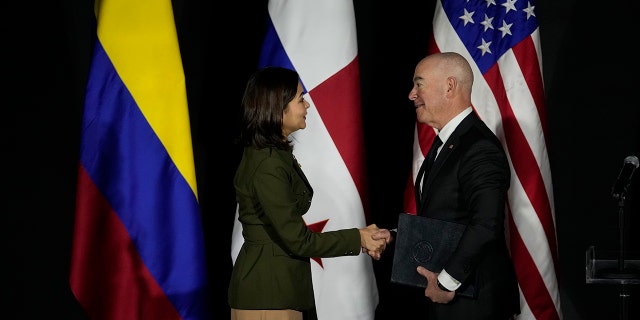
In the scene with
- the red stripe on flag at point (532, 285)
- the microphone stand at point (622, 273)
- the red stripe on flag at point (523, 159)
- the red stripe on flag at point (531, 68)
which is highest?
the red stripe on flag at point (531, 68)

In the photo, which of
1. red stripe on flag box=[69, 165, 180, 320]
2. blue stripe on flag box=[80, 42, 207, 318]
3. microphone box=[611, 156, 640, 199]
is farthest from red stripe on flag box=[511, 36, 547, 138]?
red stripe on flag box=[69, 165, 180, 320]

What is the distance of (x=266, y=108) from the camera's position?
2.54m

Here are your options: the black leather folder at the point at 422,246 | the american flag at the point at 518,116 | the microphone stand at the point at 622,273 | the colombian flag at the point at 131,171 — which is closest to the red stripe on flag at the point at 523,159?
the american flag at the point at 518,116

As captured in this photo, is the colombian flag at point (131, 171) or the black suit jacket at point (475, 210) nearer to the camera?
the black suit jacket at point (475, 210)

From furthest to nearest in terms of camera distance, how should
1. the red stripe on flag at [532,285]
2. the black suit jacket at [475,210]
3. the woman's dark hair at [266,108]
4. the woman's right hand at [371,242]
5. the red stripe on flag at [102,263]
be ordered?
the red stripe on flag at [532,285]
the red stripe on flag at [102,263]
the woman's right hand at [371,242]
the woman's dark hair at [266,108]
the black suit jacket at [475,210]

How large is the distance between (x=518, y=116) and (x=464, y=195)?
1.09m

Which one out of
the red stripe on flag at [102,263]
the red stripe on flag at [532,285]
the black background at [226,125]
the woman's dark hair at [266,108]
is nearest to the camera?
the woman's dark hair at [266,108]

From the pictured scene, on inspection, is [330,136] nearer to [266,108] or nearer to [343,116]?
[343,116]

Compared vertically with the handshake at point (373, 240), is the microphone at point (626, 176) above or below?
above

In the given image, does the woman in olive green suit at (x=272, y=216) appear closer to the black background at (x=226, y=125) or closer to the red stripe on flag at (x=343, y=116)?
the red stripe on flag at (x=343, y=116)

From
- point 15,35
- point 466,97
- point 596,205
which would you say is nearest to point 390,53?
point 596,205

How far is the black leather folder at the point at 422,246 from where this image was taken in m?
2.43

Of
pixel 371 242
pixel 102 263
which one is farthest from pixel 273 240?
pixel 102 263

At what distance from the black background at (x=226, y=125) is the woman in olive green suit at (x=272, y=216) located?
141 cm
